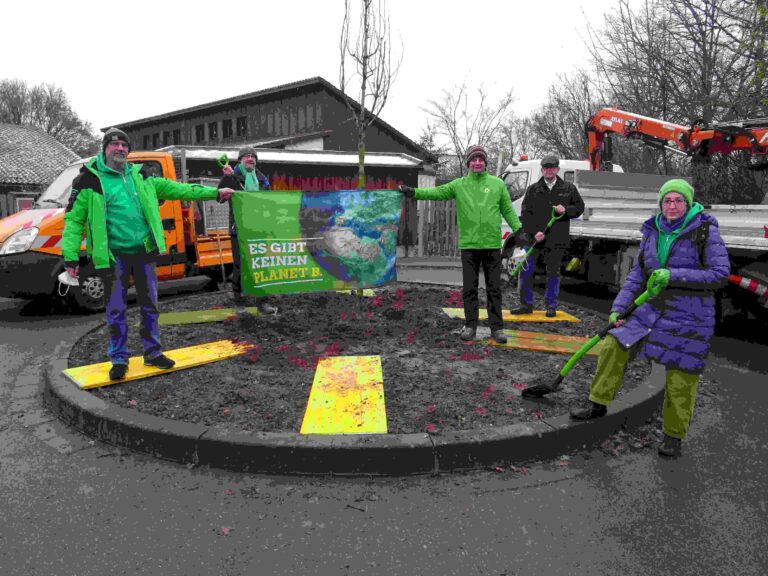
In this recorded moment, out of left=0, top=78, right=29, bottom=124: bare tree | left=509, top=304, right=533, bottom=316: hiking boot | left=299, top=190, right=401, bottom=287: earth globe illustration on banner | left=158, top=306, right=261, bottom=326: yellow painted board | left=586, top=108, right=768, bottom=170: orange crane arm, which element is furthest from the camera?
left=0, top=78, right=29, bottom=124: bare tree

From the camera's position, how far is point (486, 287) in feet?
18.8

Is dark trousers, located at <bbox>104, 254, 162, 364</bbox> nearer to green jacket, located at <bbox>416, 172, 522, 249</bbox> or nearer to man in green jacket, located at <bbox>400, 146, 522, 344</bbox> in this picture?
man in green jacket, located at <bbox>400, 146, 522, 344</bbox>

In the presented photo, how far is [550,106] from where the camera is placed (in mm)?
32312

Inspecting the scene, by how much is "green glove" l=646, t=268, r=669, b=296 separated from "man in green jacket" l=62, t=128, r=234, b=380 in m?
3.61

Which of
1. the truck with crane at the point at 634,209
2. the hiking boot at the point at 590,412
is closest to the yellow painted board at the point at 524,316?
the truck with crane at the point at 634,209

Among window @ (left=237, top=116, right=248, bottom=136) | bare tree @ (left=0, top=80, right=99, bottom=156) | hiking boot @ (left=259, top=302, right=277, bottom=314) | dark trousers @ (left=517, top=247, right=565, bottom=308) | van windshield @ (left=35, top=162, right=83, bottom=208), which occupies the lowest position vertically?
hiking boot @ (left=259, top=302, right=277, bottom=314)

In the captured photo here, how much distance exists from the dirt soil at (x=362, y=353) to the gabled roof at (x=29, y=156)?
2989 centimetres

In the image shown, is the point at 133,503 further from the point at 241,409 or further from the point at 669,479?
the point at 669,479

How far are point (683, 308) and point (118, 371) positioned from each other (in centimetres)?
411

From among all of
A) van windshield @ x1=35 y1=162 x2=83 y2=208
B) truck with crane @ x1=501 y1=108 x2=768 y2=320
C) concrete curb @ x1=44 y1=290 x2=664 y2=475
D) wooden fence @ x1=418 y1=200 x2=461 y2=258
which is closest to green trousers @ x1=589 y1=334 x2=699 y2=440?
concrete curb @ x1=44 y1=290 x2=664 y2=475

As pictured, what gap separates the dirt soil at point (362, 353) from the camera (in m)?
3.77

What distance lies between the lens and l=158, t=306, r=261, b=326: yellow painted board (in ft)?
21.6

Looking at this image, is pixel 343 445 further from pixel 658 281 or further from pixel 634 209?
pixel 634 209

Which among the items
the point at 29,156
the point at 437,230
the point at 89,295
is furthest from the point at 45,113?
the point at 89,295
